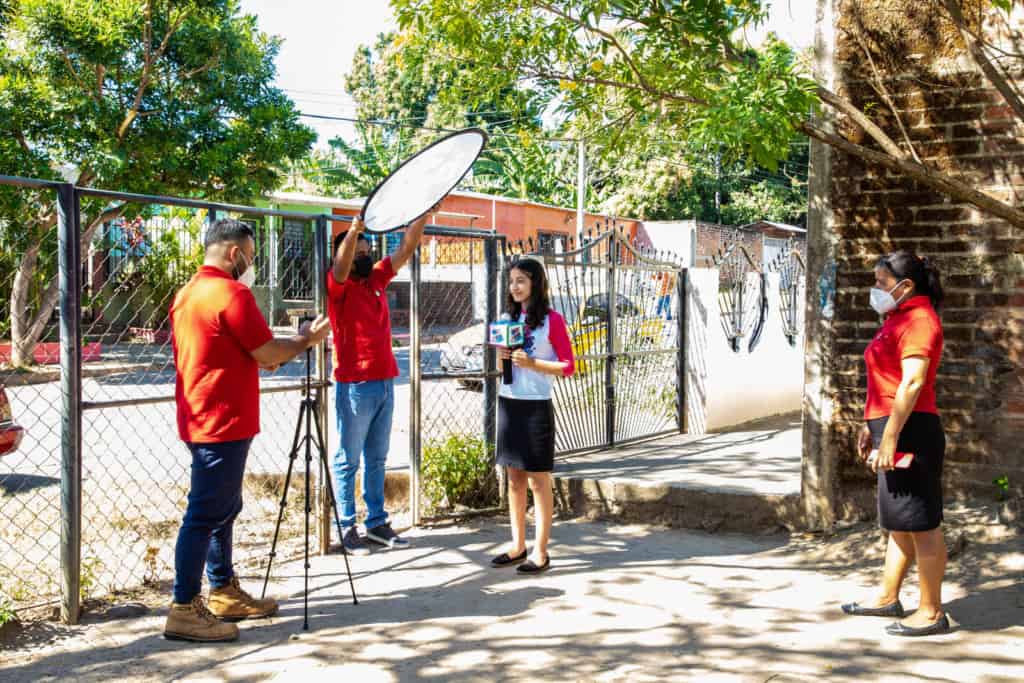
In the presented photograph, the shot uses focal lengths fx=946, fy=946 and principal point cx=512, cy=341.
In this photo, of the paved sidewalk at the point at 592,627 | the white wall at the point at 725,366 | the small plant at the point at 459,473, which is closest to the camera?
the paved sidewalk at the point at 592,627

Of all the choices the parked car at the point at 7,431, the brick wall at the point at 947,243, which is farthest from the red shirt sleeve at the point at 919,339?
the parked car at the point at 7,431

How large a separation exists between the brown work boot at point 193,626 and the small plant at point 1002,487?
4439 mm

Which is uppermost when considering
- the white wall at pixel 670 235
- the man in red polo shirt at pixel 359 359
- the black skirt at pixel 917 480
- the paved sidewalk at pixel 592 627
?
the white wall at pixel 670 235

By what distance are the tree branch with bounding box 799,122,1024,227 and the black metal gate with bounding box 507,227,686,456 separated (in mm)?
2777

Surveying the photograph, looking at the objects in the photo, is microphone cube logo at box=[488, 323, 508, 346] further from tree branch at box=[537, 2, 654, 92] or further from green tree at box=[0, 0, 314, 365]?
green tree at box=[0, 0, 314, 365]

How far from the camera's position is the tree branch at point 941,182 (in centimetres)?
482

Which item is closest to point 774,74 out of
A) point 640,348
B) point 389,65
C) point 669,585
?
point 669,585

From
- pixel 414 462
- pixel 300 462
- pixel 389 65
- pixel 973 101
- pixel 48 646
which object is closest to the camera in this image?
pixel 48 646

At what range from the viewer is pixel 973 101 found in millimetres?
5766

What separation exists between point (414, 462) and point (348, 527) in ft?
2.63

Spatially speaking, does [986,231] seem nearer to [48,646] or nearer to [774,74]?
[774,74]

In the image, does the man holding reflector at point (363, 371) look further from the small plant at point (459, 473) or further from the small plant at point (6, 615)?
the small plant at point (6, 615)

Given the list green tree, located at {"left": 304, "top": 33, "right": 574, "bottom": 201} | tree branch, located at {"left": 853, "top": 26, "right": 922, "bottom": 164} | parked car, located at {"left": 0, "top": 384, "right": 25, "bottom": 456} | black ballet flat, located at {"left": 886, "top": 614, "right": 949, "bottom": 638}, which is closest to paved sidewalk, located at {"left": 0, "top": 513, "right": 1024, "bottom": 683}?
black ballet flat, located at {"left": 886, "top": 614, "right": 949, "bottom": 638}

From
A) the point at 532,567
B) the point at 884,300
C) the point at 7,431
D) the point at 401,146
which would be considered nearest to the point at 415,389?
the point at 532,567
